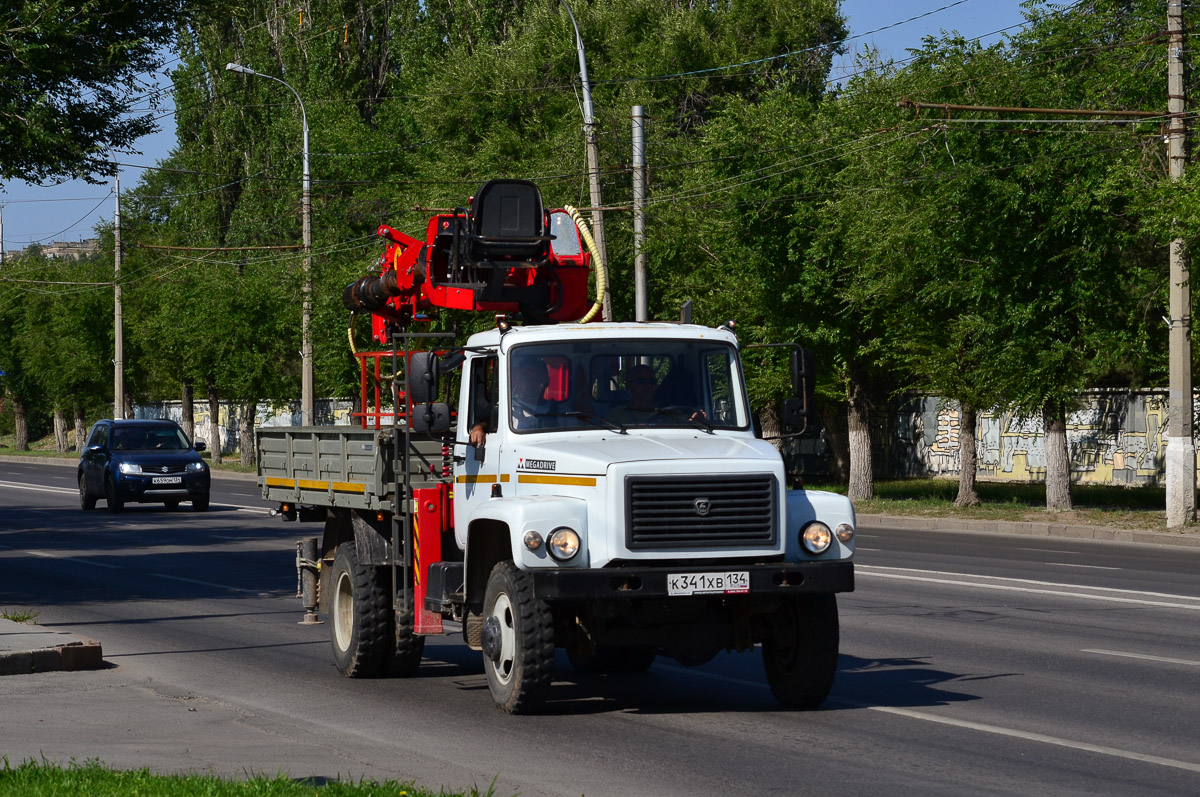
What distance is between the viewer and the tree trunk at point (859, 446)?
34.8 meters

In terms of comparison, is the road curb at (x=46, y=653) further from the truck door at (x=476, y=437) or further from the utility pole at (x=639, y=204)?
the utility pole at (x=639, y=204)

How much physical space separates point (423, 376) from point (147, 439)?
2544cm

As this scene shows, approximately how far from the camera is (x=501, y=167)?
154 feet

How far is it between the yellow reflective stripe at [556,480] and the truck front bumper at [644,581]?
21.5 inches

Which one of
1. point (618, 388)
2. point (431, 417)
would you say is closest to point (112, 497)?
point (431, 417)

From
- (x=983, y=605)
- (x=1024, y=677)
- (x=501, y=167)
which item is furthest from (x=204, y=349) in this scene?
(x=1024, y=677)

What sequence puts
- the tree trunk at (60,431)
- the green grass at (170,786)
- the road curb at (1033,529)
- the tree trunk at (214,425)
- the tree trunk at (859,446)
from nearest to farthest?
the green grass at (170,786) → the road curb at (1033,529) → the tree trunk at (859,446) → the tree trunk at (214,425) → the tree trunk at (60,431)

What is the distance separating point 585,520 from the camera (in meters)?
9.10

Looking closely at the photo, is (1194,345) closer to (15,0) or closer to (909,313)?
(909,313)

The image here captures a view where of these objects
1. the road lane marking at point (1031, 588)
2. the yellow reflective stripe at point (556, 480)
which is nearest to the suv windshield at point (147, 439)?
the road lane marking at point (1031, 588)

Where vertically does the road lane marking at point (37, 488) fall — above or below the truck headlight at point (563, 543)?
below

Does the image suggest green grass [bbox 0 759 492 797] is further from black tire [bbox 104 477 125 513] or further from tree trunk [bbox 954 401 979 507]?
black tire [bbox 104 477 125 513]

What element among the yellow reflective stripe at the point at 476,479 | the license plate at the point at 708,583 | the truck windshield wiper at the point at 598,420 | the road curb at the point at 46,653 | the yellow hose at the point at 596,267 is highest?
the yellow hose at the point at 596,267

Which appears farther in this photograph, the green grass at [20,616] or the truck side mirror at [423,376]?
the green grass at [20,616]
